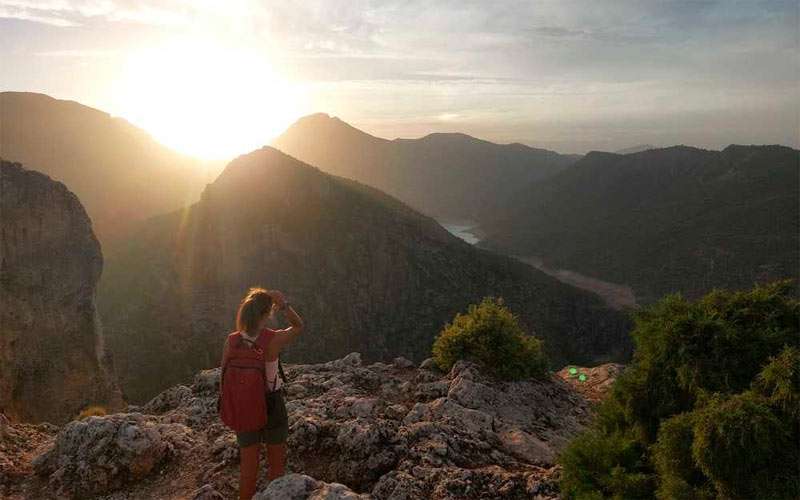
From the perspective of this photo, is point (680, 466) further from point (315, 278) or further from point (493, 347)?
point (315, 278)

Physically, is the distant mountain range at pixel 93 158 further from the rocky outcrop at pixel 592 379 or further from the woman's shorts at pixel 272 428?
the woman's shorts at pixel 272 428

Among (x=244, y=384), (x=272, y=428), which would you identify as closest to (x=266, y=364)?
(x=244, y=384)

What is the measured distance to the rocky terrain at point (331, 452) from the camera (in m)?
5.02

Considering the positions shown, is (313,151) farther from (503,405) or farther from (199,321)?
(503,405)

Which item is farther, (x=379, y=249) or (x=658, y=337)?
(x=379, y=249)

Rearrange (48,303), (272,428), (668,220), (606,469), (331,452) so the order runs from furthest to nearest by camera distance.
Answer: (668,220)
(48,303)
(331,452)
(272,428)
(606,469)

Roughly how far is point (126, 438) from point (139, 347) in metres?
36.8

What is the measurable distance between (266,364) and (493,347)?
524 centimetres

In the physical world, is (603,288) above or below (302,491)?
below

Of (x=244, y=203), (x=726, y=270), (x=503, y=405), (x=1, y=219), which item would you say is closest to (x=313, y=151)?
(x=244, y=203)

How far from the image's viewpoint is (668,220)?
8094cm

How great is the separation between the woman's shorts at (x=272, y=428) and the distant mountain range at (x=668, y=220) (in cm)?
3477

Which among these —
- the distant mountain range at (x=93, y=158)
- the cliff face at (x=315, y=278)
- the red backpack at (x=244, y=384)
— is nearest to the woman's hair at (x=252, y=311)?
the red backpack at (x=244, y=384)

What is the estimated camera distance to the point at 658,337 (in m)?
4.83
